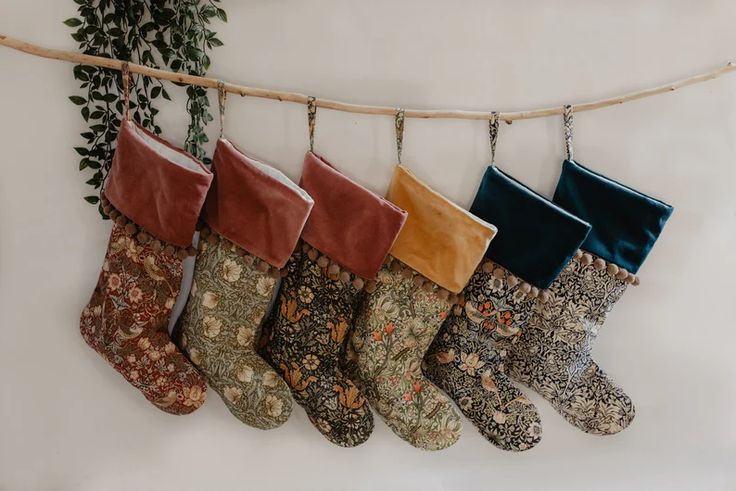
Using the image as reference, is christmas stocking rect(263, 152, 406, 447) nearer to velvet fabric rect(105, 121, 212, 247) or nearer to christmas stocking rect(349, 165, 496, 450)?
christmas stocking rect(349, 165, 496, 450)

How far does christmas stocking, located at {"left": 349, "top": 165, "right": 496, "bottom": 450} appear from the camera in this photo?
1.24 metres

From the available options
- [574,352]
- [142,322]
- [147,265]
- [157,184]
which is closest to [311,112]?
[157,184]

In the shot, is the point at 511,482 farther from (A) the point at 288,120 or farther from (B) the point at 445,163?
(A) the point at 288,120

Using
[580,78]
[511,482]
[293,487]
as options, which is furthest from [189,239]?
[511,482]

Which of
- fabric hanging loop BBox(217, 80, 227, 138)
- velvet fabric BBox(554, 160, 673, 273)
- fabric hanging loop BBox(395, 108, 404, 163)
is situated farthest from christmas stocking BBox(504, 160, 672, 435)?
fabric hanging loop BBox(217, 80, 227, 138)

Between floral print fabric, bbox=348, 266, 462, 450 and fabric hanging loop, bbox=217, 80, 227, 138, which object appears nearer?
fabric hanging loop, bbox=217, 80, 227, 138

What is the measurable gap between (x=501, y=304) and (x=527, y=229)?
0.60ft

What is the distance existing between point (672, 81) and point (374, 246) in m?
0.84

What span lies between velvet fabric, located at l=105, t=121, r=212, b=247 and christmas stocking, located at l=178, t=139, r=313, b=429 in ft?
0.23

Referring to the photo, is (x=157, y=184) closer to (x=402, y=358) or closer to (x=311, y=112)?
(x=311, y=112)

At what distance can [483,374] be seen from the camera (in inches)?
54.8

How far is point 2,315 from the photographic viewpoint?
4.36ft

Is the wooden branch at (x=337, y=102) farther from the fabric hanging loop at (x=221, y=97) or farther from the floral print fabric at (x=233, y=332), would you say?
the floral print fabric at (x=233, y=332)

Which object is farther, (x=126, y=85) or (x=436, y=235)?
(x=436, y=235)
